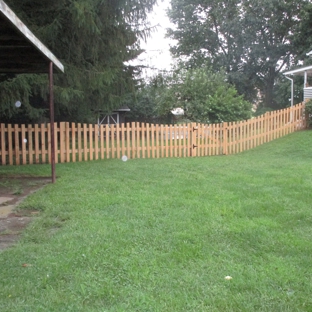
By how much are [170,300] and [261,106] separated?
144 feet

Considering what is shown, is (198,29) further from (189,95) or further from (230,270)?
(230,270)

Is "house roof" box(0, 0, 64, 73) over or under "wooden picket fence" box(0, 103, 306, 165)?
over

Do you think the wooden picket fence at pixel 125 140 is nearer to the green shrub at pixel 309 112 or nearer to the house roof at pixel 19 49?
the house roof at pixel 19 49

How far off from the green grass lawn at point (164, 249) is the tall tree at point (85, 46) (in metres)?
4.27

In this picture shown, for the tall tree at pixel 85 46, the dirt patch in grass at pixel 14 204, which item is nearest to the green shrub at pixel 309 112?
the tall tree at pixel 85 46

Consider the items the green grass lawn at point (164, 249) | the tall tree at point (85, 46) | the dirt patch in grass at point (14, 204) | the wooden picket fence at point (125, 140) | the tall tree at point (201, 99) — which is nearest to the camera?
the green grass lawn at point (164, 249)

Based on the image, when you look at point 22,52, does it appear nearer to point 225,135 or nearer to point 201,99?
point 225,135

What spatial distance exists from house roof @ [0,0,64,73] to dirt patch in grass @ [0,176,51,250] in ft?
8.04

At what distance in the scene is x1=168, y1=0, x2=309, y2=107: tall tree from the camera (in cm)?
3784

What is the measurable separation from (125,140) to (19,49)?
19.3 ft

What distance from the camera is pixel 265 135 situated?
15430 millimetres

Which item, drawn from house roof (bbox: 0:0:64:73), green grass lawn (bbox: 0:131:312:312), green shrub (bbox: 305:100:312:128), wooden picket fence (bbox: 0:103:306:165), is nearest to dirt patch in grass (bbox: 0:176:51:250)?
green grass lawn (bbox: 0:131:312:312)

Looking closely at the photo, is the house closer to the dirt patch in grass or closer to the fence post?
the dirt patch in grass

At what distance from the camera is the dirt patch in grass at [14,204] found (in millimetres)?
4637
